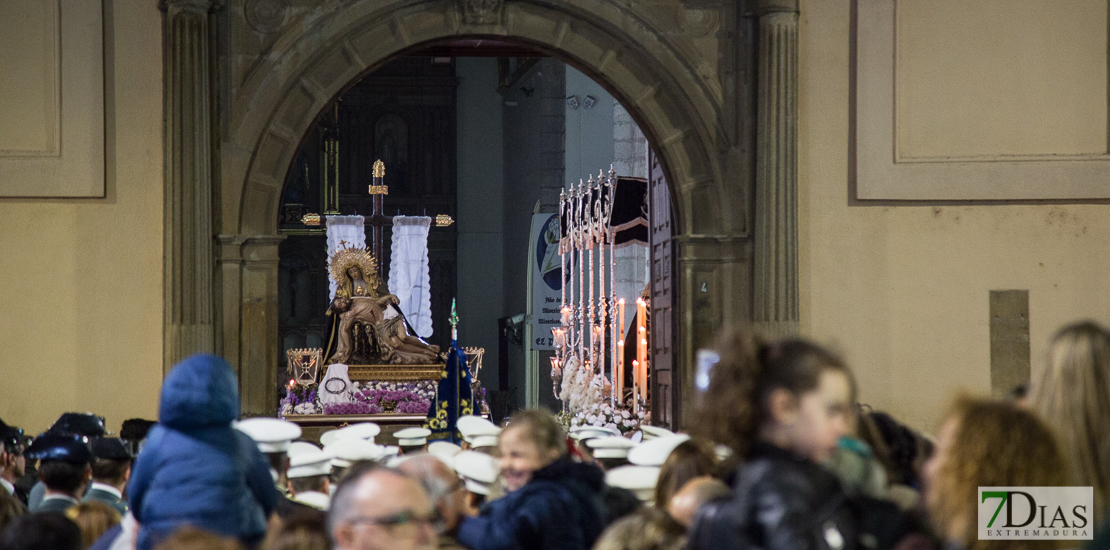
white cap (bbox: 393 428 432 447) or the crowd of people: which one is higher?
the crowd of people

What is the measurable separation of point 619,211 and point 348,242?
6.65 meters

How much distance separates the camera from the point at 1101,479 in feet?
8.87

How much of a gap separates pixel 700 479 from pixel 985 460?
108 cm

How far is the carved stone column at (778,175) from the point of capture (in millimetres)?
9055

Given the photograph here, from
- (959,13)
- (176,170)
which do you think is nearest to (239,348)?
(176,170)

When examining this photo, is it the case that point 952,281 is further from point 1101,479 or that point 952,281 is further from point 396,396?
point 1101,479

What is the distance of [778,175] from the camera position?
357 inches

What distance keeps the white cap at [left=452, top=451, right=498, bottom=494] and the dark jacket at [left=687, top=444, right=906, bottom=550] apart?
1968mm

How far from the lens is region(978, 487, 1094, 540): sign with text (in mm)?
2656

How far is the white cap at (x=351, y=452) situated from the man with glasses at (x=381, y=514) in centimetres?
219

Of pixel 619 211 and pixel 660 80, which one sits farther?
pixel 619 211

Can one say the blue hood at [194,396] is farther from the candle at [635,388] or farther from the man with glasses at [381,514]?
the candle at [635,388]

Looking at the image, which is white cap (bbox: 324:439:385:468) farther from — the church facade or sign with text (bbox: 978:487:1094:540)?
the church facade

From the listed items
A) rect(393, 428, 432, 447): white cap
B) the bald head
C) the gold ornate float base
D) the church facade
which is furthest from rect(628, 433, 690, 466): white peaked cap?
the gold ornate float base
